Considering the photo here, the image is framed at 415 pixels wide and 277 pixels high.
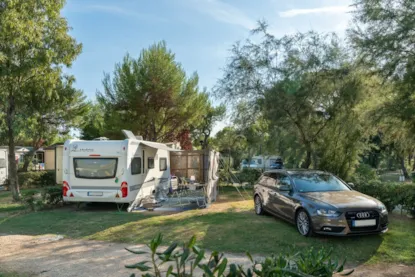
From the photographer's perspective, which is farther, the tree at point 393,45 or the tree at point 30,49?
the tree at point 30,49

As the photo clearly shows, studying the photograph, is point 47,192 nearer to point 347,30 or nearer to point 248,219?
point 248,219

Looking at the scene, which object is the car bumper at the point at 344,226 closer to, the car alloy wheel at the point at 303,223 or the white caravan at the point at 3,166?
the car alloy wheel at the point at 303,223

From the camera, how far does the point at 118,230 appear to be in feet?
26.5

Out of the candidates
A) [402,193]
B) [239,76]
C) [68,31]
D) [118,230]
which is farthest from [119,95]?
[402,193]

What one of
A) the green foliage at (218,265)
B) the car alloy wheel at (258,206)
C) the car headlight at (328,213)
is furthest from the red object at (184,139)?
the green foliage at (218,265)

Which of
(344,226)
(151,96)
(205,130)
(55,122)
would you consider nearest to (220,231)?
(344,226)

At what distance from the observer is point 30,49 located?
40.3 ft

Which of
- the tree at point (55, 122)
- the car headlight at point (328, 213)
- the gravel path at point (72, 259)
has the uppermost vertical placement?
the tree at point (55, 122)

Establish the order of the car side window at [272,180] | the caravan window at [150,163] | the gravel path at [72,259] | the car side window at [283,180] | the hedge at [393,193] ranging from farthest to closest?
the caravan window at [150,163]
the car side window at [272,180]
the hedge at [393,193]
the car side window at [283,180]
the gravel path at [72,259]

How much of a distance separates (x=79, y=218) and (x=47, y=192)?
2705 mm

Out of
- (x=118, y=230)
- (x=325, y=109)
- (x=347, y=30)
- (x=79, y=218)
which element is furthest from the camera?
(x=325, y=109)

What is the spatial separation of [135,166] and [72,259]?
574 cm

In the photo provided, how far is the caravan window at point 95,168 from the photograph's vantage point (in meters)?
10.9

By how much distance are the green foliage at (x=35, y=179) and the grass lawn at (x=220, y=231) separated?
1037 centimetres
